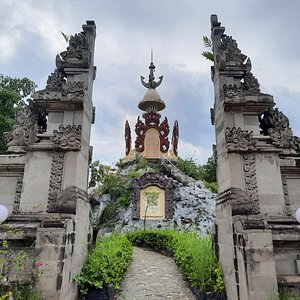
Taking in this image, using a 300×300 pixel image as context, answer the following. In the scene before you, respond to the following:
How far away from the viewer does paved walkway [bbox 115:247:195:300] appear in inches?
228

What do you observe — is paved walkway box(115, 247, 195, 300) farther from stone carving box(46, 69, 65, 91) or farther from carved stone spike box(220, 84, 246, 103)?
stone carving box(46, 69, 65, 91)

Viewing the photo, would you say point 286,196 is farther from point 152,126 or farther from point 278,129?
point 152,126

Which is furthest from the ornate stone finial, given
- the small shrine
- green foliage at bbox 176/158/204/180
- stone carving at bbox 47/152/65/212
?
stone carving at bbox 47/152/65/212

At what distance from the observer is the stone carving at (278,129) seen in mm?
5223

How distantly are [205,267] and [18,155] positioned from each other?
4.07m

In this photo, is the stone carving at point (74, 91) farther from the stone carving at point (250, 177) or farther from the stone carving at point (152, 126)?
the stone carving at point (152, 126)

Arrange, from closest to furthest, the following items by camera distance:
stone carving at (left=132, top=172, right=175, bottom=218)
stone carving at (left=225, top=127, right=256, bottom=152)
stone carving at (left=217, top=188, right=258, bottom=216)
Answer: stone carving at (left=217, top=188, right=258, bottom=216), stone carving at (left=225, top=127, right=256, bottom=152), stone carving at (left=132, top=172, right=175, bottom=218)

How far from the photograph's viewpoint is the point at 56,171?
4941 millimetres

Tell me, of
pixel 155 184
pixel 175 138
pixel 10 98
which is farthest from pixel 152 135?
pixel 10 98

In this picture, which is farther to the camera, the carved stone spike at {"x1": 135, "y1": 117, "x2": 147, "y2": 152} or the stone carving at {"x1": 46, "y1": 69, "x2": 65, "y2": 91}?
the carved stone spike at {"x1": 135, "y1": 117, "x2": 147, "y2": 152}

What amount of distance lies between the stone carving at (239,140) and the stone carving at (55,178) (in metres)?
3.01

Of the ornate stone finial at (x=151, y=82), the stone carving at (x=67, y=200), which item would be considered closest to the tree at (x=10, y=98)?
the stone carving at (x=67, y=200)

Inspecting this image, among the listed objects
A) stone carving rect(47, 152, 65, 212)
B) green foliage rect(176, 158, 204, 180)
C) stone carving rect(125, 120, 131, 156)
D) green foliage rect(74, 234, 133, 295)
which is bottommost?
green foliage rect(74, 234, 133, 295)

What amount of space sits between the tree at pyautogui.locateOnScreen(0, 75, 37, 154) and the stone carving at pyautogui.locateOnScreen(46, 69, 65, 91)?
7108mm
